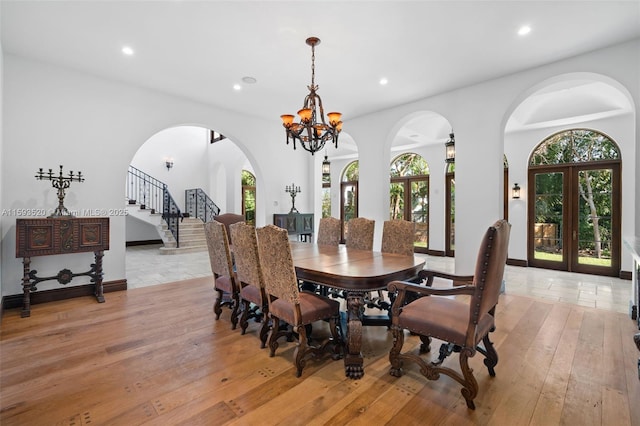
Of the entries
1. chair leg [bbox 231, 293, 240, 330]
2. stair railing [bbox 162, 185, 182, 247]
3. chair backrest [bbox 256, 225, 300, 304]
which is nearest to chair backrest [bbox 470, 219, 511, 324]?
chair backrest [bbox 256, 225, 300, 304]

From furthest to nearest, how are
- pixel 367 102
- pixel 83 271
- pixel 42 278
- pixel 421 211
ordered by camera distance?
Answer: pixel 421 211
pixel 367 102
pixel 83 271
pixel 42 278

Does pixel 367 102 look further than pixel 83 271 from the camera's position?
Yes

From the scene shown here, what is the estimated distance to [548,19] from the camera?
293cm

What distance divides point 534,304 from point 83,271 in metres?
6.06

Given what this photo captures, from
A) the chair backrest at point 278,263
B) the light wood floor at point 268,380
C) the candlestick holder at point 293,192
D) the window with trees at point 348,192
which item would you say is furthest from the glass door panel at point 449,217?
the chair backrest at point 278,263

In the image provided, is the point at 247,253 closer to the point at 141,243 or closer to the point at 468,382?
the point at 468,382

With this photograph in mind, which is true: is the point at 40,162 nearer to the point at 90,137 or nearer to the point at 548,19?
the point at 90,137

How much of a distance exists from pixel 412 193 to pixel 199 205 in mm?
7214

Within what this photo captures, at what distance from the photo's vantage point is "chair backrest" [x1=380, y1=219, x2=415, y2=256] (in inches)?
138

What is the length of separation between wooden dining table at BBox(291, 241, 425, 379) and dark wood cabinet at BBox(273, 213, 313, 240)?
3.61 metres

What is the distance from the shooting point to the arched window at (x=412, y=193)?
826 cm

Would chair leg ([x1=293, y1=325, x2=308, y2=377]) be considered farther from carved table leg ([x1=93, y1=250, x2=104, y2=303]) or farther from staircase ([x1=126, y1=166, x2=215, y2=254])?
staircase ([x1=126, y1=166, x2=215, y2=254])

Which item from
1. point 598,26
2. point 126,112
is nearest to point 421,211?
point 598,26

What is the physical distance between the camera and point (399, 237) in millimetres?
3592
